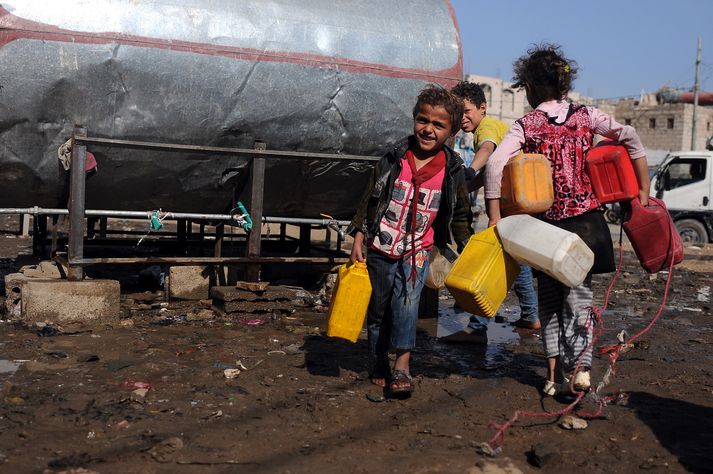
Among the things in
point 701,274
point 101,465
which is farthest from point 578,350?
point 701,274

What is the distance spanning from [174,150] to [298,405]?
2561 mm

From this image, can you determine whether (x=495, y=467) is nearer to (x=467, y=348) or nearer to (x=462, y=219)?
(x=462, y=219)

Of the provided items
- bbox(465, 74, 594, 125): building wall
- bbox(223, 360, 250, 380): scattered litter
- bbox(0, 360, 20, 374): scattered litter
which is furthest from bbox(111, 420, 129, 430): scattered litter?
bbox(465, 74, 594, 125): building wall

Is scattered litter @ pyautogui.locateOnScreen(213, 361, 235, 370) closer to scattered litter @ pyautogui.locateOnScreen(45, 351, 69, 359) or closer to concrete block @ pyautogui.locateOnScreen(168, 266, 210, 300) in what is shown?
scattered litter @ pyautogui.locateOnScreen(45, 351, 69, 359)

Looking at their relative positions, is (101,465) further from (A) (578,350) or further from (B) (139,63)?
→ (B) (139,63)

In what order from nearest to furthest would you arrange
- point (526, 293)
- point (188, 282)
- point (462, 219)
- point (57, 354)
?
point (462, 219), point (57, 354), point (526, 293), point (188, 282)

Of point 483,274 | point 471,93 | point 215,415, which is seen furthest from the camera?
point 471,93

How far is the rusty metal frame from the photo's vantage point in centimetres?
556

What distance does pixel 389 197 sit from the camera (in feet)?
13.6

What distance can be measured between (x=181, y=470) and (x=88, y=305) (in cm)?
283

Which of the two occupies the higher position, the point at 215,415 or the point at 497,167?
the point at 497,167

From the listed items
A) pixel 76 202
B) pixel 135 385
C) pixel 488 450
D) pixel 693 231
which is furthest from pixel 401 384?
pixel 693 231

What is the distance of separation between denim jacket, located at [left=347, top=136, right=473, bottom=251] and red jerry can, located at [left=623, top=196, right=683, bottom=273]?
0.86m

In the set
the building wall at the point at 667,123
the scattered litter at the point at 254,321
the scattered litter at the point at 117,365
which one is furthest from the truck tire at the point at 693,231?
the building wall at the point at 667,123
